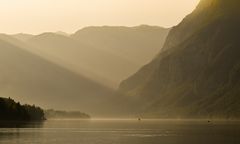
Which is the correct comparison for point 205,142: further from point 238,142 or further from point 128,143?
point 128,143

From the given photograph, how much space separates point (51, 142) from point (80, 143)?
8465mm

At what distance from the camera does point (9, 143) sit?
16850 cm

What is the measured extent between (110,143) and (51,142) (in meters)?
16.7

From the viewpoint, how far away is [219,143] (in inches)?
6791

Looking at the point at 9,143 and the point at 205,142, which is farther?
the point at 205,142

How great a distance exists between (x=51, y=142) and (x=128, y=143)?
21.9 m

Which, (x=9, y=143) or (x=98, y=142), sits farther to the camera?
(x=98, y=142)

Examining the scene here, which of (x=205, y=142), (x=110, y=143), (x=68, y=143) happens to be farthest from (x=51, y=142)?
(x=205, y=142)

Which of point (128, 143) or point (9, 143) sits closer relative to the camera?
point (9, 143)

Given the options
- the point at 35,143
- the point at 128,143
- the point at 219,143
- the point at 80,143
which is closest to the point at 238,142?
the point at 219,143

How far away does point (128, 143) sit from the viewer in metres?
180

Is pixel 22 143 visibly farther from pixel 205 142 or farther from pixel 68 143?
pixel 205 142

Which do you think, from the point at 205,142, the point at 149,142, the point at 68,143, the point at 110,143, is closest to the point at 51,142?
the point at 68,143

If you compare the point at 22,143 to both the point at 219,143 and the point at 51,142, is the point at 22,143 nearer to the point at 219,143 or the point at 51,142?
the point at 51,142
